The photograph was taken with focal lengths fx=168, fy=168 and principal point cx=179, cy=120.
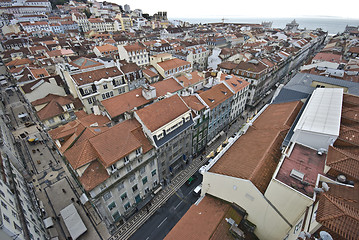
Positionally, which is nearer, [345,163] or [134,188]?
[345,163]

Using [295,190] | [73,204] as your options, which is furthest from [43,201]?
[295,190]

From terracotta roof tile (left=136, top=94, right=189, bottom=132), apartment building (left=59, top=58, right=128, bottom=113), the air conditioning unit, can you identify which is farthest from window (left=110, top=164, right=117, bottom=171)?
apartment building (left=59, top=58, right=128, bottom=113)

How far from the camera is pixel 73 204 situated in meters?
39.0

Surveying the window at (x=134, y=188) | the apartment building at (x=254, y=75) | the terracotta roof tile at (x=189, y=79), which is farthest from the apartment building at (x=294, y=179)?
the apartment building at (x=254, y=75)

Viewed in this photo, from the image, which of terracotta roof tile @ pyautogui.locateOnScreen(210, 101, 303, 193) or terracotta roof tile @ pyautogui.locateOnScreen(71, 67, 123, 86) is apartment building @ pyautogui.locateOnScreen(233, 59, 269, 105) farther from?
terracotta roof tile @ pyautogui.locateOnScreen(71, 67, 123, 86)

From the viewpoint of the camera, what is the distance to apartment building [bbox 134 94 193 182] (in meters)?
36.2

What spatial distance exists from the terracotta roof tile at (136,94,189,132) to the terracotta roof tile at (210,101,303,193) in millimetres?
14741

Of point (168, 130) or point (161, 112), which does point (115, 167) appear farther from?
point (161, 112)

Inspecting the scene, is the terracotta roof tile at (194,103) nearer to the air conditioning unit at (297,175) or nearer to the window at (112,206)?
the air conditioning unit at (297,175)

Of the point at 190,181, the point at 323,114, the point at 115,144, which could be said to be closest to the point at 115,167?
the point at 115,144

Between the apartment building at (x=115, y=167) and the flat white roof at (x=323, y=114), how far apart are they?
2843 centimetres

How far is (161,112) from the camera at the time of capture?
127 ft

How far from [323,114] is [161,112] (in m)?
30.5

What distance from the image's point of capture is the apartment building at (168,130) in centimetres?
3625
